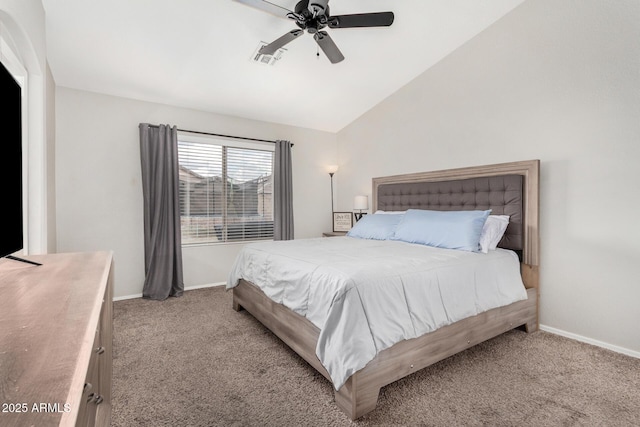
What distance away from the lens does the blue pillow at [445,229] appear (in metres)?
2.65

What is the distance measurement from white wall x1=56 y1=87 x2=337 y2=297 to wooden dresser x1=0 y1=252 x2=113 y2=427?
2570 millimetres

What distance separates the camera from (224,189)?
439 centimetres

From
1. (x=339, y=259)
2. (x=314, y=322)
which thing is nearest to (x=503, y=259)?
(x=339, y=259)

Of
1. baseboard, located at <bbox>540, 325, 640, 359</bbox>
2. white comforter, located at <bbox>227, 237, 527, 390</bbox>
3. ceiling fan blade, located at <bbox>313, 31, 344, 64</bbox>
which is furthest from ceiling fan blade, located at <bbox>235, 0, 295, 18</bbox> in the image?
baseboard, located at <bbox>540, 325, 640, 359</bbox>

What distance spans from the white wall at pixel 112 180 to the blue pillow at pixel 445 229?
2.64 metres

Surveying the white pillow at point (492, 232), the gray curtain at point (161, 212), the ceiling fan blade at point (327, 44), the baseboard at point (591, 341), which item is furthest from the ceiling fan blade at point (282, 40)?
the baseboard at point (591, 341)

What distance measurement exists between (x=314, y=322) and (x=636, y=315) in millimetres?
2472

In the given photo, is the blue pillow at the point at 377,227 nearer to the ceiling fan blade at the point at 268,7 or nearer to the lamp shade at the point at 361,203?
the lamp shade at the point at 361,203

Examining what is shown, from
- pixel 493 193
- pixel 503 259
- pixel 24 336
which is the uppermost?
pixel 493 193

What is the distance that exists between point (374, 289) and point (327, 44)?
2015mm

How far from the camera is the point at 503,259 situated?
2578 mm

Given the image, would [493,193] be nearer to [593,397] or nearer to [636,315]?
[636,315]

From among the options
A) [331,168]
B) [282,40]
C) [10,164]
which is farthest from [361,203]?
[10,164]

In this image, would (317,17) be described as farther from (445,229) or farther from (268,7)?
(445,229)
